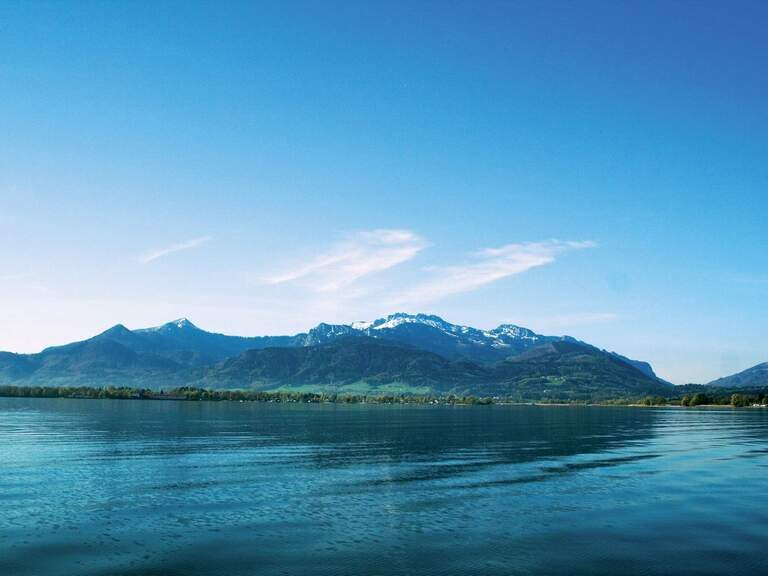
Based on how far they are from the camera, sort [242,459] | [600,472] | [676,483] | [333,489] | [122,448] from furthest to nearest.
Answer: [122,448] < [242,459] < [600,472] < [676,483] < [333,489]

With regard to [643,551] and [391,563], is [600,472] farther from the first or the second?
[391,563]

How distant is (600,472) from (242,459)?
55073mm

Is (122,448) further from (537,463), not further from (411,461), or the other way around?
(537,463)

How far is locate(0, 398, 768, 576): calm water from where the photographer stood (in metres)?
46.6

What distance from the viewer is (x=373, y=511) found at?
6312 cm

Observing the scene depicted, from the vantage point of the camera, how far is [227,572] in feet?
143

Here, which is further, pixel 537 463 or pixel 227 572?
pixel 537 463

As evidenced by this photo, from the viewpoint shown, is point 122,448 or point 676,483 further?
point 122,448

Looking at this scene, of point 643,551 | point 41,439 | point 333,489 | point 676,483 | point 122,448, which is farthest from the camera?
point 41,439

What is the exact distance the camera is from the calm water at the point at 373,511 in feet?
153

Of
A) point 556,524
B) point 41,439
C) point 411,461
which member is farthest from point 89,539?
point 41,439

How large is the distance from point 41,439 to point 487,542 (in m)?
109

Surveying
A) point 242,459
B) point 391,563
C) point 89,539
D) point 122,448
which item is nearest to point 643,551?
point 391,563

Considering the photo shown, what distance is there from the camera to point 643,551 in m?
50.6
